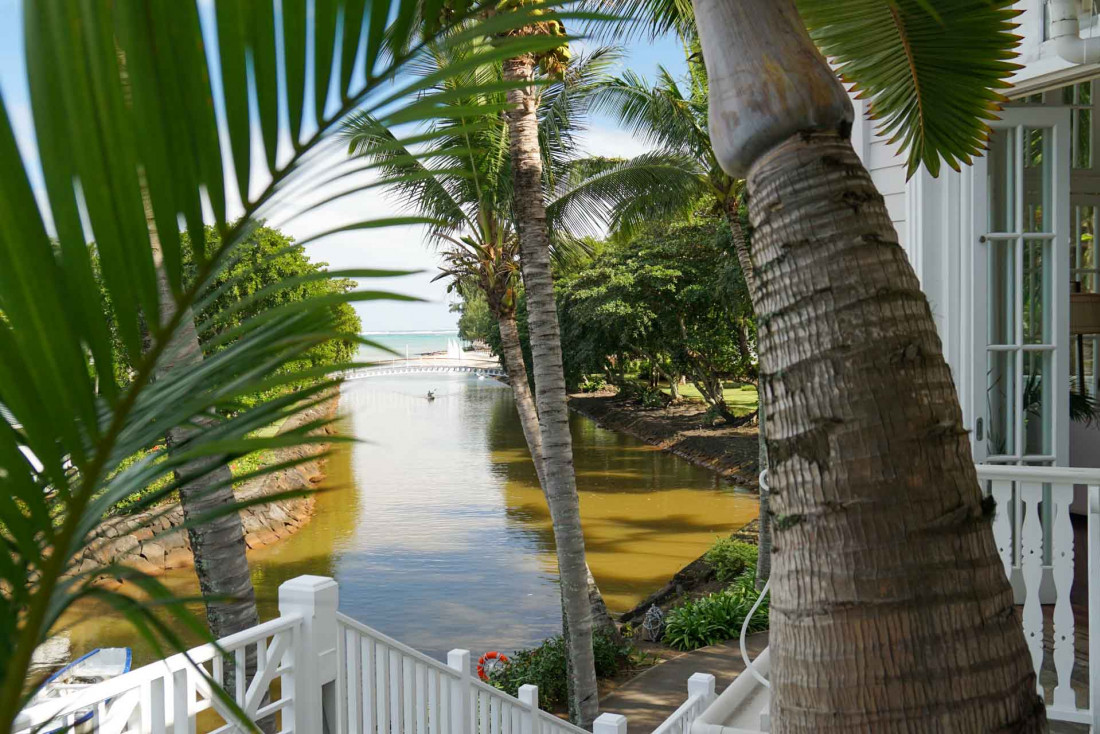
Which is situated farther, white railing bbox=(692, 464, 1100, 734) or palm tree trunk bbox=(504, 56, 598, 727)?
palm tree trunk bbox=(504, 56, 598, 727)

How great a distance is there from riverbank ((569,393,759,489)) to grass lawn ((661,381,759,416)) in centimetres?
115

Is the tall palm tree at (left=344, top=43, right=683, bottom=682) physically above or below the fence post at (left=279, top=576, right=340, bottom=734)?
above

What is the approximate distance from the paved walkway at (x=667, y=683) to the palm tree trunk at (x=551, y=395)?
0.40 m

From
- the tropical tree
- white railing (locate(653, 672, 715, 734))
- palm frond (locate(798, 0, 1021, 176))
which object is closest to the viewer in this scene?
palm frond (locate(798, 0, 1021, 176))

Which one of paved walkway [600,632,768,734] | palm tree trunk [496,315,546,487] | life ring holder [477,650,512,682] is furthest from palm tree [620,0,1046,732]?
palm tree trunk [496,315,546,487]

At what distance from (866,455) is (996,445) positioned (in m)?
4.00

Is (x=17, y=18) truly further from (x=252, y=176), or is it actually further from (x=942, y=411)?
(x=942, y=411)

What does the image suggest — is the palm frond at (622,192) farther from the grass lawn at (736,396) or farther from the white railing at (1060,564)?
the grass lawn at (736,396)

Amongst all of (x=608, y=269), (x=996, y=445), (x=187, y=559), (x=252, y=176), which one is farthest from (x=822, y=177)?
(x=608, y=269)

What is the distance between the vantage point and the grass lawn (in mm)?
27656

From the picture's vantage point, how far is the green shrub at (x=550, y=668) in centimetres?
925

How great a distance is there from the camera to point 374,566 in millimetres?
15664

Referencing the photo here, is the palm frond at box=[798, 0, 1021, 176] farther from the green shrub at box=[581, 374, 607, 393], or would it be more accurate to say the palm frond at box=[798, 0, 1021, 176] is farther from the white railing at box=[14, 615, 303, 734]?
the green shrub at box=[581, 374, 607, 393]

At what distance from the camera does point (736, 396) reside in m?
34.9
